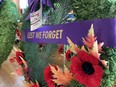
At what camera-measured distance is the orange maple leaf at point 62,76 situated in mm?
455

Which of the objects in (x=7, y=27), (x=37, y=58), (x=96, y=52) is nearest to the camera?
(x=96, y=52)

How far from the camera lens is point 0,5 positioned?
1.08m

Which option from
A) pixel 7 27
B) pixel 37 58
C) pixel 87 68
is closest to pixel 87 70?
pixel 87 68

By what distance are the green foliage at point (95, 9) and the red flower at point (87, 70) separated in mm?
88

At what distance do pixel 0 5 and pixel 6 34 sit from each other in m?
0.18

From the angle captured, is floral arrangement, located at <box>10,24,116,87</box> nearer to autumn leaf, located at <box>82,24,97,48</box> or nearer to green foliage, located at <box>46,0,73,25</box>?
autumn leaf, located at <box>82,24,97,48</box>

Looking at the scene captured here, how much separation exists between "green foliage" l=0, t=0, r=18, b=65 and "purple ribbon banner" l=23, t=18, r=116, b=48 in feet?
1.38

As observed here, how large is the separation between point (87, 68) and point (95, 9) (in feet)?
0.43

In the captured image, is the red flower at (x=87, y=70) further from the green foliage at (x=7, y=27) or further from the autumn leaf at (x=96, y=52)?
the green foliage at (x=7, y=27)

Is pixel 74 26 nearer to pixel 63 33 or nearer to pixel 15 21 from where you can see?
pixel 63 33

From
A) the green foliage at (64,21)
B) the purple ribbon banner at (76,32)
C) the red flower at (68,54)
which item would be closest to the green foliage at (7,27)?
the green foliage at (64,21)

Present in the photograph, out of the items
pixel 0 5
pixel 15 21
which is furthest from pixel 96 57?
pixel 0 5

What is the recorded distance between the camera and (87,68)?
0.40 metres

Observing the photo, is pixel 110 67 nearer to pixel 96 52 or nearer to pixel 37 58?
pixel 96 52
